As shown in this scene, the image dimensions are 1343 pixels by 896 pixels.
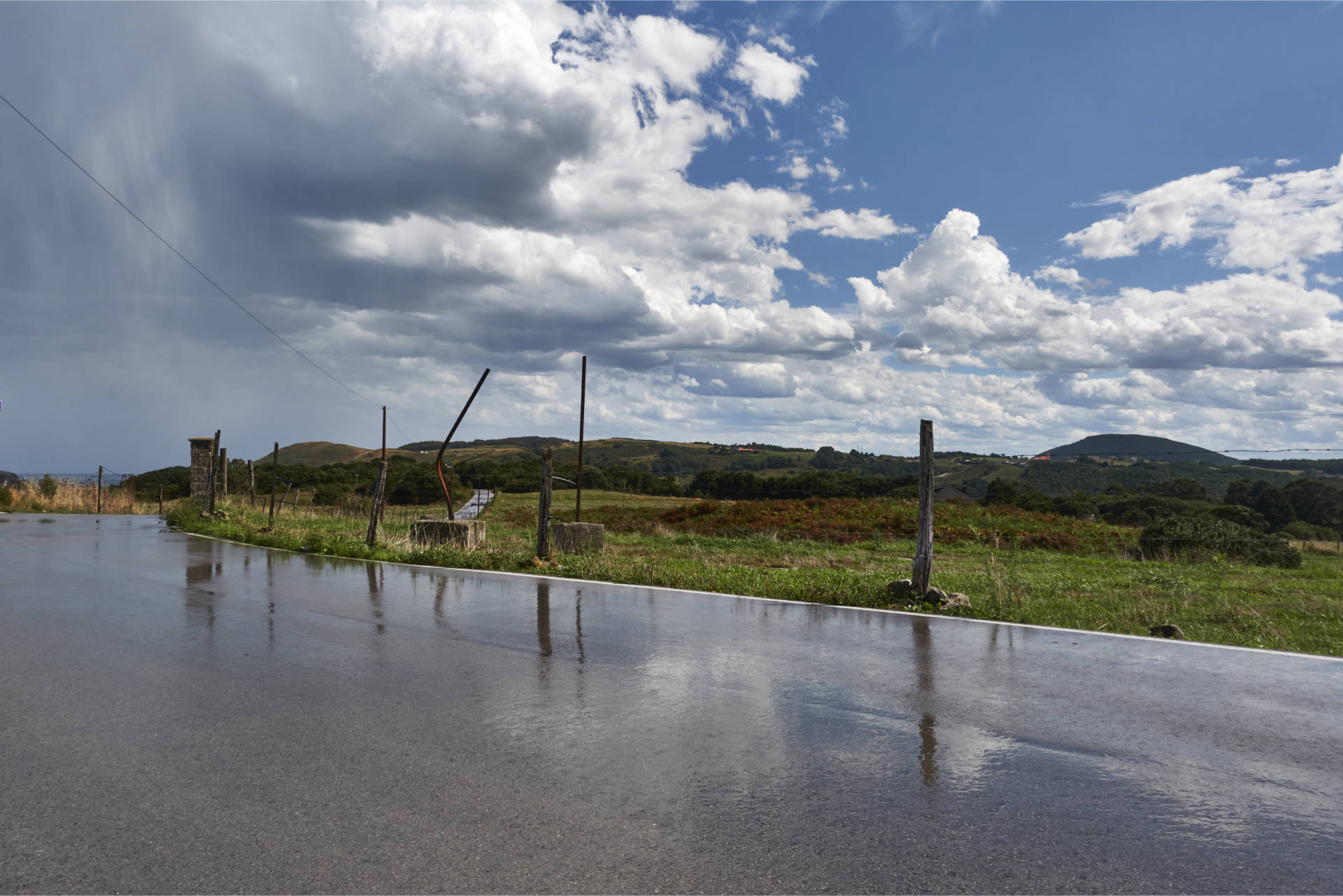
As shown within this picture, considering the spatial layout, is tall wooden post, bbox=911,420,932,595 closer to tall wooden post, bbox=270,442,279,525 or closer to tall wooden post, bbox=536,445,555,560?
tall wooden post, bbox=536,445,555,560

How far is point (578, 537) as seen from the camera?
19.4 metres

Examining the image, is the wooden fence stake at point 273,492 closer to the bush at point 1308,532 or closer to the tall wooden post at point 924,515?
the tall wooden post at point 924,515

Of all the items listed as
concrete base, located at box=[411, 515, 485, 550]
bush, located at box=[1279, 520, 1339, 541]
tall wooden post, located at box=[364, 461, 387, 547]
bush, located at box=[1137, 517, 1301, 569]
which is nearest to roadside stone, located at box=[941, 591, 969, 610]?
concrete base, located at box=[411, 515, 485, 550]

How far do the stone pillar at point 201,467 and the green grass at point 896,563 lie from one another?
1.40 metres

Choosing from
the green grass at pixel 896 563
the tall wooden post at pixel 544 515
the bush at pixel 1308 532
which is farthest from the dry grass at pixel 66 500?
the bush at pixel 1308 532

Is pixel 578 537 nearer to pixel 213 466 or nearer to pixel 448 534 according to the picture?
pixel 448 534

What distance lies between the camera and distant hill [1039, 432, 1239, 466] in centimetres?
1520

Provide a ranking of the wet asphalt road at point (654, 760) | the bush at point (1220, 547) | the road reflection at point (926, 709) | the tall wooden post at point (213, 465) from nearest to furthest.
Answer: the wet asphalt road at point (654, 760) < the road reflection at point (926, 709) < the bush at point (1220, 547) < the tall wooden post at point (213, 465)

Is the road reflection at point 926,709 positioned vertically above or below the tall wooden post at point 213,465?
below

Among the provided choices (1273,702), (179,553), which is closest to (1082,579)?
(1273,702)

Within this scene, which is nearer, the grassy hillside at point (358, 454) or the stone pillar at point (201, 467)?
the stone pillar at point (201, 467)

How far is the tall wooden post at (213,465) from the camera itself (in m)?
27.7

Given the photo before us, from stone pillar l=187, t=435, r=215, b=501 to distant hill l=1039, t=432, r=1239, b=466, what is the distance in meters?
28.5

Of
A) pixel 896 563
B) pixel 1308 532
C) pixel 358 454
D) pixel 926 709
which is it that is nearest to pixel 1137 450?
pixel 1308 532
